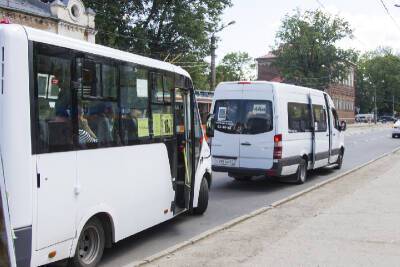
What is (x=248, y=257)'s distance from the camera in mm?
6566

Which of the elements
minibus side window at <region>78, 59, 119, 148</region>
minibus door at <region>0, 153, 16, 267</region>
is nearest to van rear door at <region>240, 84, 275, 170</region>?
minibus side window at <region>78, 59, 119, 148</region>

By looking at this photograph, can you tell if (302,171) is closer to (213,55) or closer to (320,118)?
(320,118)

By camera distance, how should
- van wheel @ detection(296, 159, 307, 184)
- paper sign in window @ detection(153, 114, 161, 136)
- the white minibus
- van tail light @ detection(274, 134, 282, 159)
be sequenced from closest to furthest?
the white minibus, paper sign in window @ detection(153, 114, 161, 136), van tail light @ detection(274, 134, 282, 159), van wheel @ detection(296, 159, 307, 184)

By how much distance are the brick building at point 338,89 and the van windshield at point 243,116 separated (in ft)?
263

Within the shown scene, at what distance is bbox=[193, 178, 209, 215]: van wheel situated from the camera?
9.41 meters

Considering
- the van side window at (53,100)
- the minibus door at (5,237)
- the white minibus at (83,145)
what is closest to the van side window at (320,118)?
the white minibus at (83,145)

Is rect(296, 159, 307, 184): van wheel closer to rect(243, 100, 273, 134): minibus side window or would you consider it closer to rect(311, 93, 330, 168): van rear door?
rect(311, 93, 330, 168): van rear door

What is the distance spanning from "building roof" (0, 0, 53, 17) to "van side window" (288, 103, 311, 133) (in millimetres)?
22889

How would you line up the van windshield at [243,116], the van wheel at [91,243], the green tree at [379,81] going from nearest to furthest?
the van wheel at [91,243]
the van windshield at [243,116]
the green tree at [379,81]

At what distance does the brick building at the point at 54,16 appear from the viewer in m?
33.0

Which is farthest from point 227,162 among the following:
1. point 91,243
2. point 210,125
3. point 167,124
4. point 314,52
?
point 314,52

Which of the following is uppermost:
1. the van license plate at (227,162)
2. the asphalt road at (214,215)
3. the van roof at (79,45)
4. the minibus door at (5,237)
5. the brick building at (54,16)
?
the brick building at (54,16)

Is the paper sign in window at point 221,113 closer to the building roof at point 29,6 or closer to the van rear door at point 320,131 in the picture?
the van rear door at point 320,131

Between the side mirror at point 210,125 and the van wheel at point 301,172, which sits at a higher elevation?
the side mirror at point 210,125
